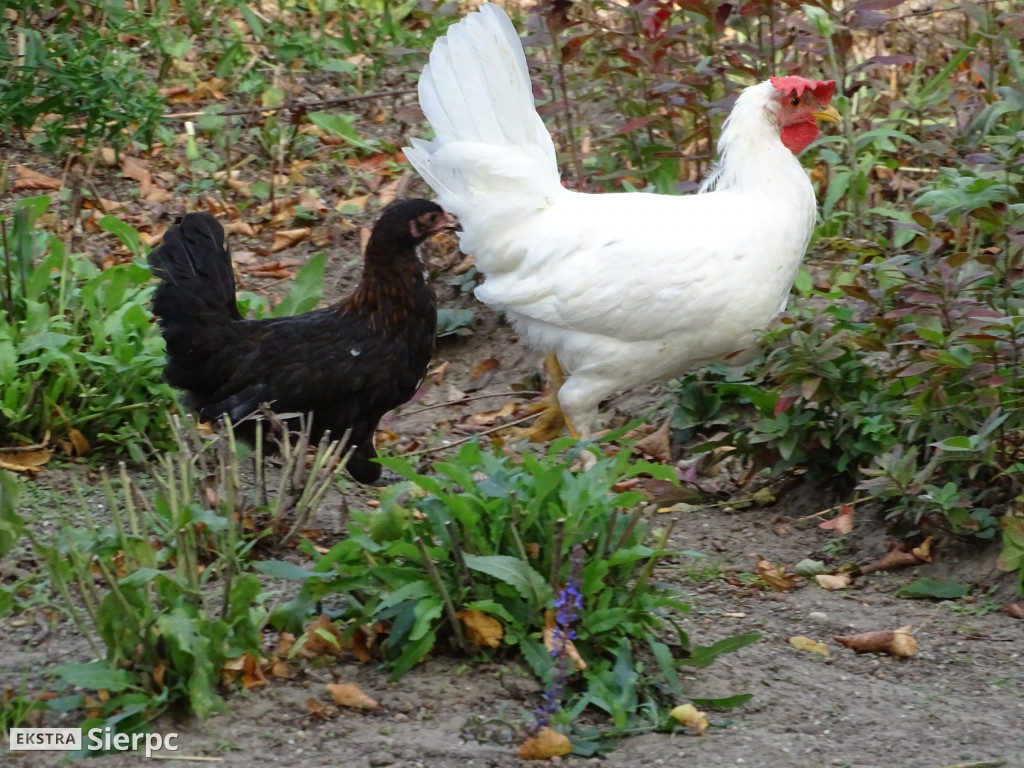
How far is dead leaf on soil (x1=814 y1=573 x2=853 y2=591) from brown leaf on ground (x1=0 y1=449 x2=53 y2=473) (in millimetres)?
2529

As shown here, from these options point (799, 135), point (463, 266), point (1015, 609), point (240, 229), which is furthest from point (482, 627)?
point (240, 229)

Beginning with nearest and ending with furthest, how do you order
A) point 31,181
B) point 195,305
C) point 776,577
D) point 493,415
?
point 776,577 < point 195,305 < point 493,415 < point 31,181

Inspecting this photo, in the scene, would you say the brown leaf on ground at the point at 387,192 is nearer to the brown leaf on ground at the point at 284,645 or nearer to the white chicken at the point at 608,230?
the white chicken at the point at 608,230

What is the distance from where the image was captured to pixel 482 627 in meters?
2.88

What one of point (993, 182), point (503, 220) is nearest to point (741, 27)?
point (503, 220)

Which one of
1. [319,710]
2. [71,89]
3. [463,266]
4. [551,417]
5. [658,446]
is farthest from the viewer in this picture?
[463,266]

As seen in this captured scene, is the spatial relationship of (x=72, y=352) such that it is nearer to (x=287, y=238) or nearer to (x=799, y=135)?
(x=287, y=238)

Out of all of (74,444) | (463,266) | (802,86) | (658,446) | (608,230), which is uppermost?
(802,86)

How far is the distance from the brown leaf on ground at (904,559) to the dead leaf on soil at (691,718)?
1.36m

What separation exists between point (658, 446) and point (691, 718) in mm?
2140

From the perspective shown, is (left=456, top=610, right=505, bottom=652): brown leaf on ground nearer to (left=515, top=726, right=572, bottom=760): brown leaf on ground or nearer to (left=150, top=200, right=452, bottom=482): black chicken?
(left=515, top=726, right=572, bottom=760): brown leaf on ground

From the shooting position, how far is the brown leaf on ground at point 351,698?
2.77m

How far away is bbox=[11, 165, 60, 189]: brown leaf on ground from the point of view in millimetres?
6359

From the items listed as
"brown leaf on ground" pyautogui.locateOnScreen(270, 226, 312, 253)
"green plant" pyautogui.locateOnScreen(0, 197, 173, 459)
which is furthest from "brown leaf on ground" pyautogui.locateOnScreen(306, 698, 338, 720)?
"brown leaf on ground" pyautogui.locateOnScreen(270, 226, 312, 253)
